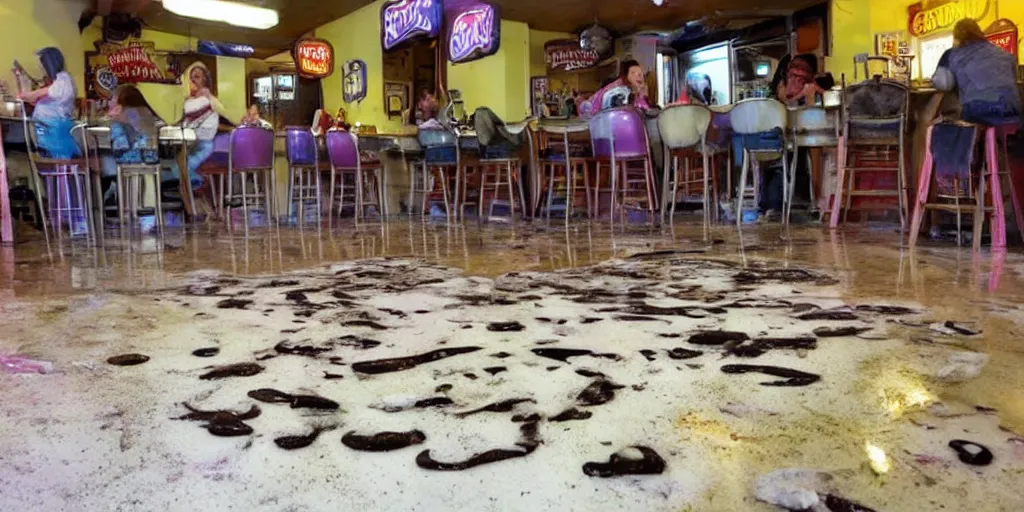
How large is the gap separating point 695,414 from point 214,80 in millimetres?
14272

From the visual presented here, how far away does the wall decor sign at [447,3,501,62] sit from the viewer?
8.20 meters

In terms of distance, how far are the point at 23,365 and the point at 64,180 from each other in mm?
5896

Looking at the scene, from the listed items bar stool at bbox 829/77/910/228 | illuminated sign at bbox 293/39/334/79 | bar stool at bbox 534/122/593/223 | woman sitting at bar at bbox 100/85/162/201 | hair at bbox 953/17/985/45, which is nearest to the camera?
hair at bbox 953/17/985/45

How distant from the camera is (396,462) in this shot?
39.9 inches

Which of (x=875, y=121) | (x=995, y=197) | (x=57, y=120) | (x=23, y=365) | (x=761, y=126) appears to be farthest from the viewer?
(x=57, y=120)

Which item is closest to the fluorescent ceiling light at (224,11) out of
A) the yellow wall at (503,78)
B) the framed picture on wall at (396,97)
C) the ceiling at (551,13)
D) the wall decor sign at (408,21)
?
the ceiling at (551,13)

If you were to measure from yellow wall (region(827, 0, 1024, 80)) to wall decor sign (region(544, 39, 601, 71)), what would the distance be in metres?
3.45

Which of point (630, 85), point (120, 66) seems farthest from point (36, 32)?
point (630, 85)

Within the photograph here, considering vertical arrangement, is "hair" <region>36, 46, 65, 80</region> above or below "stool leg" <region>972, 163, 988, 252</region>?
above

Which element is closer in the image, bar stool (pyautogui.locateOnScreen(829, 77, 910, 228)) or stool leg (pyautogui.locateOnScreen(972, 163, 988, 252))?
stool leg (pyautogui.locateOnScreen(972, 163, 988, 252))

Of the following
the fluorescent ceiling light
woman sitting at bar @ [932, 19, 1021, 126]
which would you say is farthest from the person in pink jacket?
the fluorescent ceiling light

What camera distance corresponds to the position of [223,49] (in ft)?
42.5

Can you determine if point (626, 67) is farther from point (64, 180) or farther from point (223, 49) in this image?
point (223, 49)

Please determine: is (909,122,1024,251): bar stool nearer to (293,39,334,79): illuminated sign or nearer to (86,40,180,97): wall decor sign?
(293,39,334,79): illuminated sign
